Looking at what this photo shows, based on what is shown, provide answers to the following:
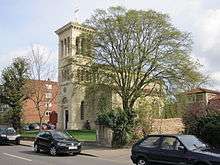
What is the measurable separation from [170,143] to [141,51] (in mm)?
27730

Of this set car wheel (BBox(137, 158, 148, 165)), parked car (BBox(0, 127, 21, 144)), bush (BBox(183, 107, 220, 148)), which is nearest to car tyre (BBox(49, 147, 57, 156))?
bush (BBox(183, 107, 220, 148))

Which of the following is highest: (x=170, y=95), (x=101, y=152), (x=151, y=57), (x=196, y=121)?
(x=151, y=57)

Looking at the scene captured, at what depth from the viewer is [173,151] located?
16.6m

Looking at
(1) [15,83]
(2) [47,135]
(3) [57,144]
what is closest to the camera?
(3) [57,144]

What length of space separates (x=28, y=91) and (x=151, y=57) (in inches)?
616

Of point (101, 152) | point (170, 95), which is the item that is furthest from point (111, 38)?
point (101, 152)

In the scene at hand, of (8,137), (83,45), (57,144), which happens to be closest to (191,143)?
(57,144)

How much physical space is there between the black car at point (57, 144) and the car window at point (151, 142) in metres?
8.91

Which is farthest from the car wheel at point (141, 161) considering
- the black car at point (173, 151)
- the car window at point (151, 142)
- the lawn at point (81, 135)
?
the lawn at point (81, 135)

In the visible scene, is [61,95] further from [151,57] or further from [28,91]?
[151,57]

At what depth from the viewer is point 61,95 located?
8481 centimetres

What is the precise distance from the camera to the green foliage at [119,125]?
3064cm

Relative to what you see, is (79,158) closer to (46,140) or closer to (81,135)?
(46,140)

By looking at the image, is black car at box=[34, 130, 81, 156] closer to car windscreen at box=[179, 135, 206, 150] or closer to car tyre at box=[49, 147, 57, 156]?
car tyre at box=[49, 147, 57, 156]
